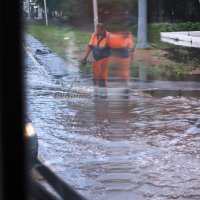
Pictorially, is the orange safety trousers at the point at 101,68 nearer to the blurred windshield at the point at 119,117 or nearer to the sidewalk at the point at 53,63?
the blurred windshield at the point at 119,117

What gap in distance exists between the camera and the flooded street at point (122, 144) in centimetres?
606

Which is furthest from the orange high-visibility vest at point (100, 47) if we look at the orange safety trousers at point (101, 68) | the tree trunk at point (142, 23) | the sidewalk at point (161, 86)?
the tree trunk at point (142, 23)

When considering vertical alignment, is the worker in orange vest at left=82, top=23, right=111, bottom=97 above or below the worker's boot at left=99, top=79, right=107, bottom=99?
above

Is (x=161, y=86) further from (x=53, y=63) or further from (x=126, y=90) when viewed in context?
(x=53, y=63)

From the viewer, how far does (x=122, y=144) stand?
8.09 m

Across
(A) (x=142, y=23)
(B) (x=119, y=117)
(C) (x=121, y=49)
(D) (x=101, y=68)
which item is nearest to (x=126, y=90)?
(D) (x=101, y=68)

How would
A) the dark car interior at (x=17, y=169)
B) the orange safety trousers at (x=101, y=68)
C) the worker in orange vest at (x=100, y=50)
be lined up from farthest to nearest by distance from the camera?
the orange safety trousers at (x=101, y=68)
the worker in orange vest at (x=100, y=50)
the dark car interior at (x=17, y=169)

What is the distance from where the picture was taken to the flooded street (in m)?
6.06

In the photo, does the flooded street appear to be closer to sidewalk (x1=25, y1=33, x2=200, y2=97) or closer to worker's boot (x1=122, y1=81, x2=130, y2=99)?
worker's boot (x1=122, y1=81, x2=130, y2=99)

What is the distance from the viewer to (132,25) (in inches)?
1278

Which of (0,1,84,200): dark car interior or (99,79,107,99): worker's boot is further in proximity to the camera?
(99,79,107,99): worker's boot

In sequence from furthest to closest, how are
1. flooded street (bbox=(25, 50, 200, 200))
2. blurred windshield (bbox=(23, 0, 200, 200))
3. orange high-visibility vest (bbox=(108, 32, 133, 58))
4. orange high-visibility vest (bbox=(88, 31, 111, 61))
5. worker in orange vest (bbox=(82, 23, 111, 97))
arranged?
orange high-visibility vest (bbox=(88, 31, 111, 61))
worker in orange vest (bbox=(82, 23, 111, 97))
orange high-visibility vest (bbox=(108, 32, 133, 58))
blurred windshield (bbox=(23, 0, 200, 200))
flooded street (bbox=(25, 50, 200, 200))

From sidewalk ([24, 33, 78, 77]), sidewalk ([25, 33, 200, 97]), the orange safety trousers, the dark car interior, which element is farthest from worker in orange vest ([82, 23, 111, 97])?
sidewalk ([24, 33, 78, 77])

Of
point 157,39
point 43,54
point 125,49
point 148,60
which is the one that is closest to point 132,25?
point 157,39
